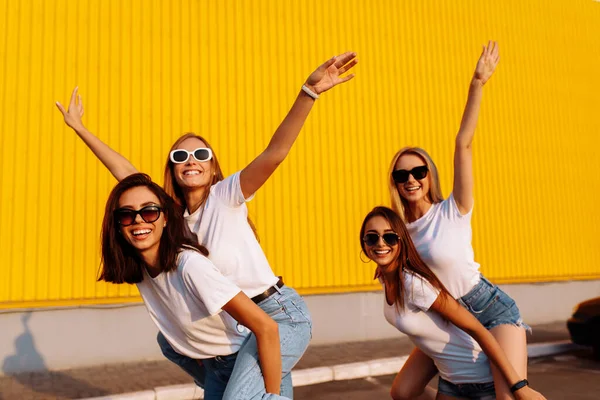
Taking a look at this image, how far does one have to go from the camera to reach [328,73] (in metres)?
2.29

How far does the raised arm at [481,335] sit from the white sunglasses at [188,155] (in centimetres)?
138

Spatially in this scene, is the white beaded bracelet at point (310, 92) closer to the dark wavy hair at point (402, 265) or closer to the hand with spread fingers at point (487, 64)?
the dark wavy hair at point (402, 265)

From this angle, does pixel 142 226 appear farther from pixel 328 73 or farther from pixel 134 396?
pixel 134 396

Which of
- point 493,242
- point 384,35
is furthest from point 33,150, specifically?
point 493,242

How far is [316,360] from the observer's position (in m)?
7.33

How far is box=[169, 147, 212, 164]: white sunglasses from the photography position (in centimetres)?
259

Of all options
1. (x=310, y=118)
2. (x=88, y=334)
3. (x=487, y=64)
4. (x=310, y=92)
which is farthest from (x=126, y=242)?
(x=310, y=118)

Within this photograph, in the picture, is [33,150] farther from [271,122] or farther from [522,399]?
[522,399]

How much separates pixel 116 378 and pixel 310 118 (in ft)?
17.1

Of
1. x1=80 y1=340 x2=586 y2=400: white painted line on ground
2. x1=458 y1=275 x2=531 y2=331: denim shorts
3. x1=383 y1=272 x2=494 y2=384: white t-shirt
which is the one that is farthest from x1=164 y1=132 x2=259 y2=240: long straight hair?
x1=80 y1=340 x2=586 y2=400: white painted line on ground

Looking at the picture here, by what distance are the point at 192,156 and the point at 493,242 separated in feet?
30.9

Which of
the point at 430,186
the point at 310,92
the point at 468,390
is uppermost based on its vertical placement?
the point at 310,92

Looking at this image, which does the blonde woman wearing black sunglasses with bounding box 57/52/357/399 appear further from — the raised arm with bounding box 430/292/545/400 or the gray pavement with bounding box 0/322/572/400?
the gray pavement with bounding box 0/322/572/400

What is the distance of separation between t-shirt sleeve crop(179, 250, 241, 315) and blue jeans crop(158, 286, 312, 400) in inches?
10.3
